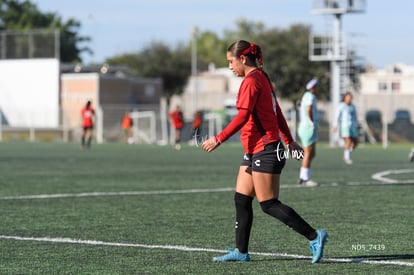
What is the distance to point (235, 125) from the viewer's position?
9.44 meters

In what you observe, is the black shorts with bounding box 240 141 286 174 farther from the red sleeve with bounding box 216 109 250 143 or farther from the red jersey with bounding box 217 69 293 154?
the red sleeve with bounding box 216 109 250 143

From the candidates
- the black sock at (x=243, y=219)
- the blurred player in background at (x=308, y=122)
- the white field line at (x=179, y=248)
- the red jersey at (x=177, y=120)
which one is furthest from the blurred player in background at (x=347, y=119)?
the red jersey at (x=177, y=120)

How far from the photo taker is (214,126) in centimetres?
6488

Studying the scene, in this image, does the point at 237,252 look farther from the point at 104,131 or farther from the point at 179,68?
the point at 179,68

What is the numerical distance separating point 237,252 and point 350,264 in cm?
109

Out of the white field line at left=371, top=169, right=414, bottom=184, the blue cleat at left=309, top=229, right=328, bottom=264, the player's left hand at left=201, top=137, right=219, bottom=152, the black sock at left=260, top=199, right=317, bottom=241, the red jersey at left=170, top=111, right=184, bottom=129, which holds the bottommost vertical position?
the red jersey at left=170, top=111, right=184, bottom=129

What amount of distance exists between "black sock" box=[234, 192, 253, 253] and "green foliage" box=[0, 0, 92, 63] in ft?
351

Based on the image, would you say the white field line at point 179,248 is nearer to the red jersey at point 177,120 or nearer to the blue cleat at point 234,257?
the blue cleat at point 234,257

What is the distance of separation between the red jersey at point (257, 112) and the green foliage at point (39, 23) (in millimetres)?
107055

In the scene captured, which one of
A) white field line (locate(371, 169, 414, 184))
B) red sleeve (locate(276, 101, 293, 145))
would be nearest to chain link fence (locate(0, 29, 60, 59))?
white field line (locate(371, 169, 414, 184))

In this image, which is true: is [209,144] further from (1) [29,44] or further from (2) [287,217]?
(1) [29,44]

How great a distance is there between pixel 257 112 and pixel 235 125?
14.5 inches

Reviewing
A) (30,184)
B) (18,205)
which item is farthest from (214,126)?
(18,205)

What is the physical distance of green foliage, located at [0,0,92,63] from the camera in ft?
383
